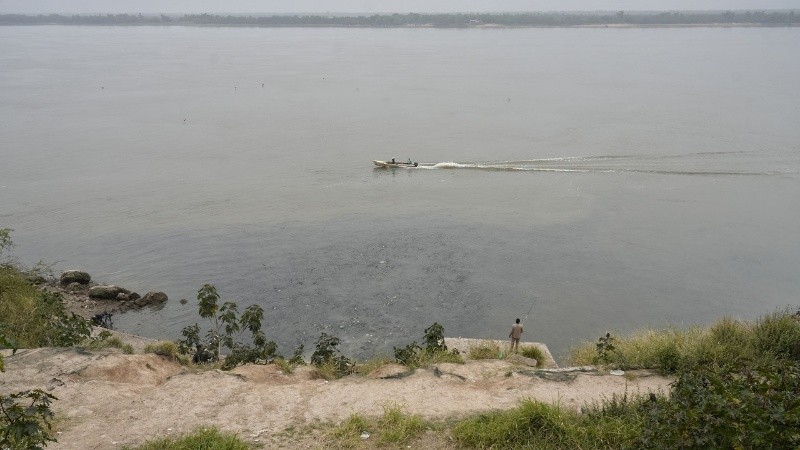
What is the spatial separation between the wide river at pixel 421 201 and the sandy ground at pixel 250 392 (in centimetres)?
593

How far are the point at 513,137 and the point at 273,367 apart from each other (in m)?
29.3

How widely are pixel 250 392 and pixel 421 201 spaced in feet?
59.2

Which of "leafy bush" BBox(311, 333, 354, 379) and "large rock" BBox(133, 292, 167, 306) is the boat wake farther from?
"leafy bush" BBox(311, 333, 354, 379)

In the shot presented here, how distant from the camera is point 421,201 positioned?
26.2 m

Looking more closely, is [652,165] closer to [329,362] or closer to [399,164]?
[399,164]

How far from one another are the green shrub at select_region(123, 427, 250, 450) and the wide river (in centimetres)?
803

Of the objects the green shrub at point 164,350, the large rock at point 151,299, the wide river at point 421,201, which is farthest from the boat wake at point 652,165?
the green shrub at point 164,350

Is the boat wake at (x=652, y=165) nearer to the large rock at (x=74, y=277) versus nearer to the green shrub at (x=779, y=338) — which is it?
the large rock at (x=74, y=277)

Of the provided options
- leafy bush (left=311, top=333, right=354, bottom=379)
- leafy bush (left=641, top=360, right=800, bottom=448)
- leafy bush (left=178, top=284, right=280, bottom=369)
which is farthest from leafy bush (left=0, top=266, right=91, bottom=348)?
leafy bush (left=641, top=360, right=800, bottom=448)

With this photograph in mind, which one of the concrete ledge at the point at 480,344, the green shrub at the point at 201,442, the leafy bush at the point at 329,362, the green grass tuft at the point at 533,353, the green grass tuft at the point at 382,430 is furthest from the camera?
the concrete ledge at the point at 480,344

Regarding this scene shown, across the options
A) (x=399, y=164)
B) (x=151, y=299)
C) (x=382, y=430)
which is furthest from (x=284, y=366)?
(x=399, y=164)

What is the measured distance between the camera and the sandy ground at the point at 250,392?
7.64 m

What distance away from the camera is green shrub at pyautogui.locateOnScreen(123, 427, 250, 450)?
6758 mm

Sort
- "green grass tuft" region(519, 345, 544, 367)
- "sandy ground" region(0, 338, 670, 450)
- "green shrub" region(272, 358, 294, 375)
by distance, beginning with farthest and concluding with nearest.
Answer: "green grass tuft" region(519, 345, 544, 367) < "green shrub" region(272, 358, 294, 375) < "sandy ground" region(0, 338, 670, 450)
